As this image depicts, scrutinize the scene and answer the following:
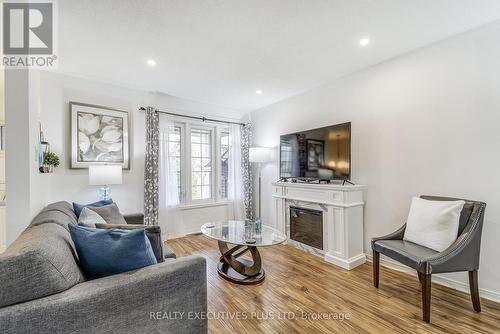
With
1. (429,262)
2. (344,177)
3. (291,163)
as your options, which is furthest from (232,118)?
(429,262)

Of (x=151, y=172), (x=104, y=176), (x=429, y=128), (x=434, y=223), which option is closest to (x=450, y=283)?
(x=434, y=223)

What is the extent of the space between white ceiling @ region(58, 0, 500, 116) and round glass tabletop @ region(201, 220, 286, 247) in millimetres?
2031

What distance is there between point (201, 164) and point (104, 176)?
169 centimetres

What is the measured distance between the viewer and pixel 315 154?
3.28 metres

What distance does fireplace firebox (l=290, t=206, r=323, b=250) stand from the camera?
309cm

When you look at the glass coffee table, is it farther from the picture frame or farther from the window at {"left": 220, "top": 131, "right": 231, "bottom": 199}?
the window at {"left": 220, "top": 131, "right": 231, "bottom": 199}

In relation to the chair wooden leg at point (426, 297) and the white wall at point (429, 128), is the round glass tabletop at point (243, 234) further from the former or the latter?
the white wall at point (429, 128)

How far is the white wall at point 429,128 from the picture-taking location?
2010 millimetres

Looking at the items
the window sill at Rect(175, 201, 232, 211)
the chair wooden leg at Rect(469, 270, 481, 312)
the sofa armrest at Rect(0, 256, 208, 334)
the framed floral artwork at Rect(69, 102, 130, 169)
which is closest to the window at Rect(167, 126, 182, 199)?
the window sill at Rect(175, 201, 232, 211)

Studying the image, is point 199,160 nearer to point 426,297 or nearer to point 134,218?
point 134,218

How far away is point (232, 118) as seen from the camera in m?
4.69

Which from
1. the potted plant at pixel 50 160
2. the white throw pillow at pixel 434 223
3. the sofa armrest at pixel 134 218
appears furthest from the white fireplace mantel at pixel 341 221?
the potted plant at pixel 50 160

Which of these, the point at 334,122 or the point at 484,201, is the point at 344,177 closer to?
the point at 334,122

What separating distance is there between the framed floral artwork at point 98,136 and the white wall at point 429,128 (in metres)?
3.19
